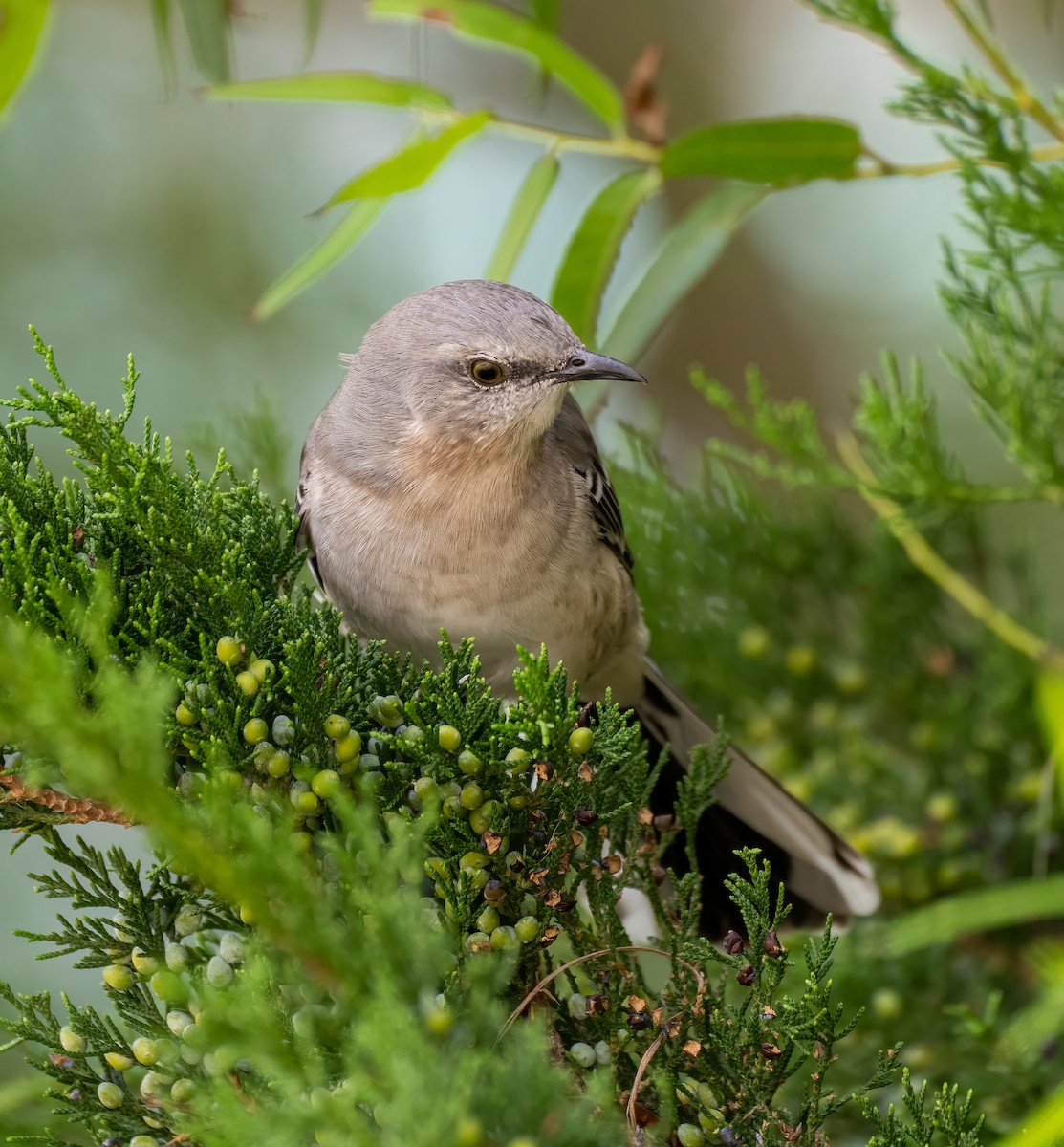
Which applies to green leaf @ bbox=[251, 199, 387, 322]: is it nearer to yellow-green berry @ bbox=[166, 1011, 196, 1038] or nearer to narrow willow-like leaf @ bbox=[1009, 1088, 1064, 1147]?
yellow-green berry @ bbox=[166, 1011, 196, 1038]

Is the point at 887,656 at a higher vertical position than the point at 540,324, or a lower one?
lower

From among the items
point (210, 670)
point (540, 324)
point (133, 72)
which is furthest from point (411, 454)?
point (133, 72)

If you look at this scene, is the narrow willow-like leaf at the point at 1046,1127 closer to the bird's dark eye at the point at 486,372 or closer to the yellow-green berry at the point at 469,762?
the yellow-green berry at the point at 469,762

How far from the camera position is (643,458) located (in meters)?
3.72

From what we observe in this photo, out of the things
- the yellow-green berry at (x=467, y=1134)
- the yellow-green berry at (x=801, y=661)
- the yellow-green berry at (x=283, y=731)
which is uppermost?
the yellow-green berry at (x=283, y=731)

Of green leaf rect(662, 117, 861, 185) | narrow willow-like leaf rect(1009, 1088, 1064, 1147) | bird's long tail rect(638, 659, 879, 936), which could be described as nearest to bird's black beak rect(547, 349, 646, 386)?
green leaf rect(662, 117, 861, 185)

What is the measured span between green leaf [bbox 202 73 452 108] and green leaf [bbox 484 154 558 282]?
28cm

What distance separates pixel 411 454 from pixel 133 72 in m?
7.04

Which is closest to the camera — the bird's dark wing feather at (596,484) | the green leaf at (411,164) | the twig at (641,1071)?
the twig at (641,1071)

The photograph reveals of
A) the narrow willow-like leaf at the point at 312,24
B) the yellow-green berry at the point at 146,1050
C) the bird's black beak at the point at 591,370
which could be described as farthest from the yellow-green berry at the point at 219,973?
the narrow willow-like leaf at the point at 312,24

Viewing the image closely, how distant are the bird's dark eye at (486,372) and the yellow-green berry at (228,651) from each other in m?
1.33

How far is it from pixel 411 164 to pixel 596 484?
943mm

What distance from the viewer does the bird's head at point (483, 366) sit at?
288 centimetres

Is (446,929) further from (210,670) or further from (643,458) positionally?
(643,458)
